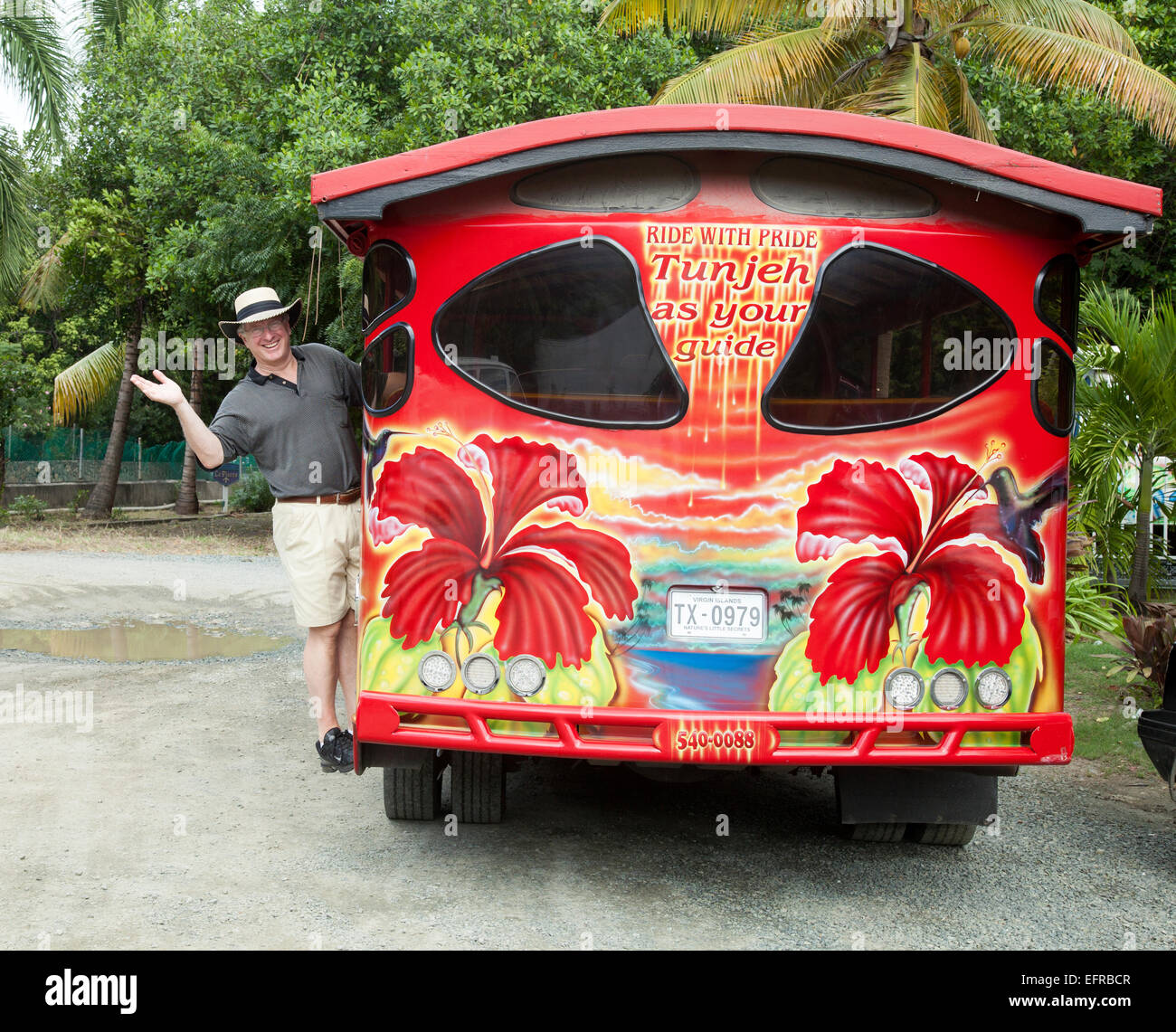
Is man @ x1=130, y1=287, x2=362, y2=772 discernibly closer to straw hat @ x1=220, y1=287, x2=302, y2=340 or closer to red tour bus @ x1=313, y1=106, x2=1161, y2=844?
straw hat @ x1=220, y1=287, x2=302, y2=340

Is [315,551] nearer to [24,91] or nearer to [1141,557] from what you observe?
[1141,557]

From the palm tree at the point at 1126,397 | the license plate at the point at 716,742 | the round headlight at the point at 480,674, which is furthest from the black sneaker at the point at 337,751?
the palm tree at the point at 1126,397

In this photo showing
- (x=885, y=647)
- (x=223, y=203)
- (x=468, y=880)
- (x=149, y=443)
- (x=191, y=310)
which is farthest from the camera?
(x=149, y=443)

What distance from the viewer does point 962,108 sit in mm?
13016

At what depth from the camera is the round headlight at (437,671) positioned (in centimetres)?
435

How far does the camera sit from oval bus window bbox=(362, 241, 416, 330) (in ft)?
14.6

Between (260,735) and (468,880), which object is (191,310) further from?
(468,880)

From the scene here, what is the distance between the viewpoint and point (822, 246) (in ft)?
14.2

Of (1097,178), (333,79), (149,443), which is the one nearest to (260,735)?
(1097,178)

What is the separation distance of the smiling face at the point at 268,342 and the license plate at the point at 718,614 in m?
2.16

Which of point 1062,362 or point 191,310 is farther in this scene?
point 191,310

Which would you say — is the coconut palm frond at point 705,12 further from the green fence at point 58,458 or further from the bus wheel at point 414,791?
the green fence at point 58,458

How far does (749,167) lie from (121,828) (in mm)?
3821

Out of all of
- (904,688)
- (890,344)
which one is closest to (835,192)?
(890,344)
